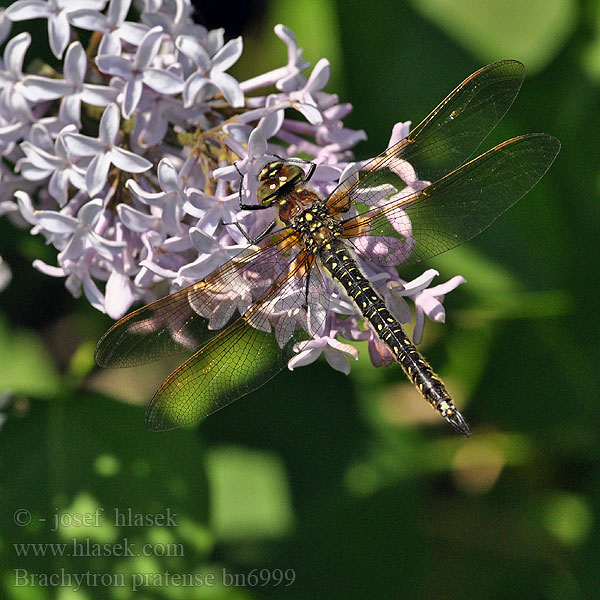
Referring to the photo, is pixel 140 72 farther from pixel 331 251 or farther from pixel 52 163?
pixel 331 251

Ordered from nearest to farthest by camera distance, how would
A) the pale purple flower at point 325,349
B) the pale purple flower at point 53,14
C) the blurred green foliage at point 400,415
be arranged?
1. the pale purple flower at point 325,349
2. the pale purple flower at point 53,14
3. the blurred green foliage at point 400,415

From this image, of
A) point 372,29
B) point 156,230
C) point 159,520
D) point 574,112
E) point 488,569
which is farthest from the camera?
point 488,569

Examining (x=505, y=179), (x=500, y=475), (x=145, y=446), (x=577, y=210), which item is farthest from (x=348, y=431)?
(x=505, y=179)

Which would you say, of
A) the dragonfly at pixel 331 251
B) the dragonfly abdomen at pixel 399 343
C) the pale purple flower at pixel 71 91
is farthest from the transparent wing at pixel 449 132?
the pale purple flower at pixel 71 91

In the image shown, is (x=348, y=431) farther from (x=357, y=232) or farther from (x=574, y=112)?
(x=574, y=112)

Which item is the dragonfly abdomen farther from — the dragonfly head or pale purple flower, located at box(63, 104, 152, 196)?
pale purple flower, located at box(63, 104, 152, 196)

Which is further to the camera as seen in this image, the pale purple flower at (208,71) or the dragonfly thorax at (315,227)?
the dragonfly thorax at (315,227)

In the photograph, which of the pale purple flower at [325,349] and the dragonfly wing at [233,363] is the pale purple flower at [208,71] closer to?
the dragonfly wing at [233,363]
